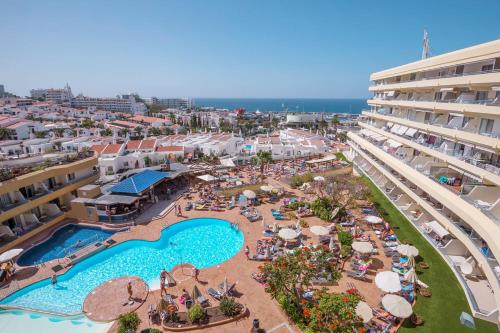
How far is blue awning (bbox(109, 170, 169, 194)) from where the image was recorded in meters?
26.3

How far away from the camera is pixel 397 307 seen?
12758 millimetres

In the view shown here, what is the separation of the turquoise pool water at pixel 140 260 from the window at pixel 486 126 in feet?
60.3

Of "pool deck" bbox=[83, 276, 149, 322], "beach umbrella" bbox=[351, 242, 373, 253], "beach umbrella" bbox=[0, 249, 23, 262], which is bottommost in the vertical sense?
"pool deck" bbox=[83, 276, 149, 322]

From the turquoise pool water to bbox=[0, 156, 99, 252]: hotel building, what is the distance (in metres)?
6.59

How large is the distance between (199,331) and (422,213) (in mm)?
20165

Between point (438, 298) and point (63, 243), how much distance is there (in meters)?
26.9

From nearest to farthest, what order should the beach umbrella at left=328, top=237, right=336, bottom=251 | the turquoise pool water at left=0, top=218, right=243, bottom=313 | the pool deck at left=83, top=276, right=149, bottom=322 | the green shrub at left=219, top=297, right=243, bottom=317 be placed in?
the green shrub at left=219, top=297, right=243, bottom=317
the pool deck at left=83, top=276, right=149, bottom=322
the turquoise pool water at left=0, top=218, right=243, bottom=313
the beach umbrella at left=328, top=237, right=336, bottom=251

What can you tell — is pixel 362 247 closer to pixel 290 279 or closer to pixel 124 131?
pixel 290 279

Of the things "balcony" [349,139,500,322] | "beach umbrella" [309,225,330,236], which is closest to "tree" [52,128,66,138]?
"beach umbrella" [309,225,330,236]

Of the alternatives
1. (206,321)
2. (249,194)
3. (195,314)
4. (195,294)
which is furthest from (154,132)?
(206,321)

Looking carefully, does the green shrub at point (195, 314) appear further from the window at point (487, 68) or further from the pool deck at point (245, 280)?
the window at point (487, 68)

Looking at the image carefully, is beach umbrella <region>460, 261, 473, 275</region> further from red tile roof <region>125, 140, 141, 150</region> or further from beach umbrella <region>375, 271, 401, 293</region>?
red tile roof <region>125, 140, 141, 150</region>

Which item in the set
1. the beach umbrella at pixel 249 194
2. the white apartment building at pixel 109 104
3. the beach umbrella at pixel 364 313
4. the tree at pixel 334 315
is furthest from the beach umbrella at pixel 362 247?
the white apartment building at pixel 109 104

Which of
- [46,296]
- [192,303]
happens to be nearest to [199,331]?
[192,303]
